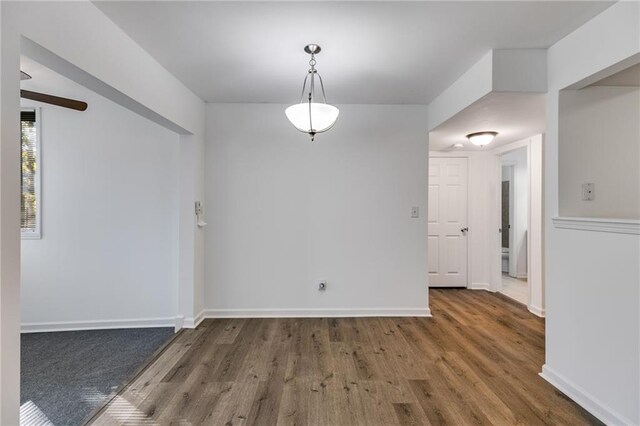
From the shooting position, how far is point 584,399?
6.16ft

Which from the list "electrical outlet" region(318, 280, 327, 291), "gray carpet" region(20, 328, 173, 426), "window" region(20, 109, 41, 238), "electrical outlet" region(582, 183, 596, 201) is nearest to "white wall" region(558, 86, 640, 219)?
"electrical outlet" region(582, 183, 596, 201)

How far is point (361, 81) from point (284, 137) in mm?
1063

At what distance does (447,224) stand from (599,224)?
2.92 meters

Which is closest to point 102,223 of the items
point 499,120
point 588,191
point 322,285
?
point 322,285

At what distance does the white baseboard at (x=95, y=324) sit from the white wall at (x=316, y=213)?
21.7 inches

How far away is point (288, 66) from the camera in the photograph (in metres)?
2.47

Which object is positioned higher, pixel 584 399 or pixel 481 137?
pixel 481 137

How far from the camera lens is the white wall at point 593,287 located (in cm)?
164

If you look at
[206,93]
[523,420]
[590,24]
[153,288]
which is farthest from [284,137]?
[523,420]

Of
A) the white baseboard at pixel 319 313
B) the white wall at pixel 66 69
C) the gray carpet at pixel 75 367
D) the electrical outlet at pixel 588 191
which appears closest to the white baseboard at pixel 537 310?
the white baseboard at pixel 319 313

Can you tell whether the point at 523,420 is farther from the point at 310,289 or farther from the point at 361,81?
the point at 361,81

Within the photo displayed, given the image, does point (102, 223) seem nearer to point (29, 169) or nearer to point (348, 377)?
point (29, 169)

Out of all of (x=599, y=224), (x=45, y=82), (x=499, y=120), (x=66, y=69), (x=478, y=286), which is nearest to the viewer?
(x=66, y=69)

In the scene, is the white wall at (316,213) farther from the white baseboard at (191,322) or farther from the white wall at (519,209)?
the white wall at (519,209)
